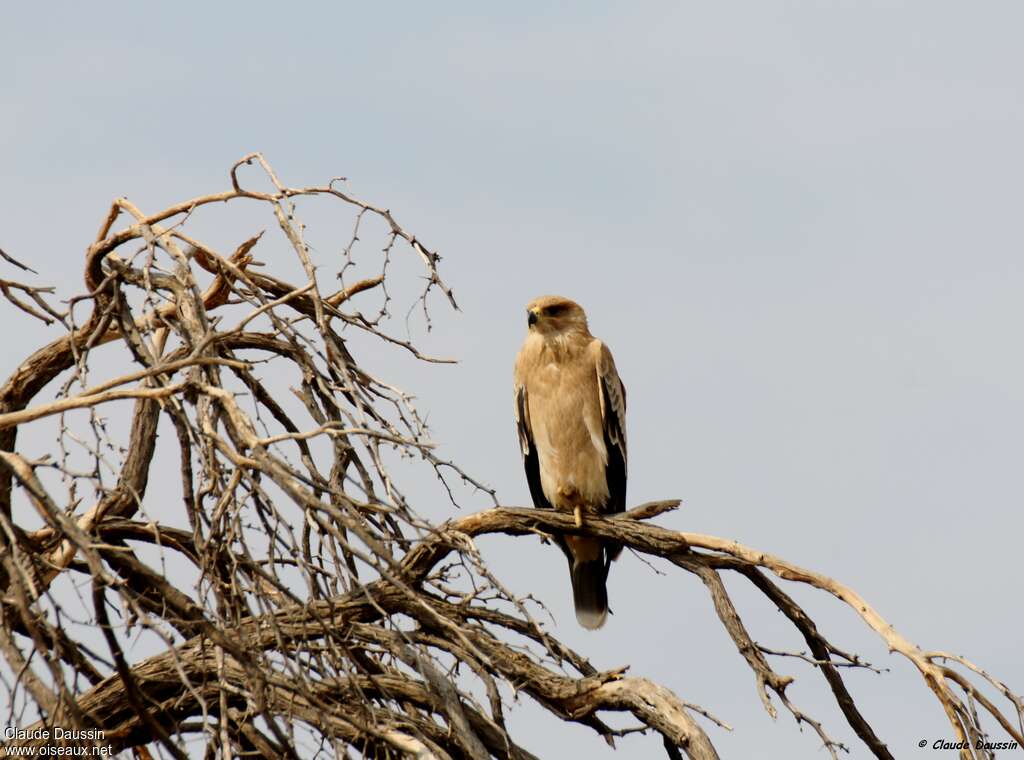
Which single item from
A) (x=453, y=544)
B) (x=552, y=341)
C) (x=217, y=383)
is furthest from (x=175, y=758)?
(x=552, y=341)

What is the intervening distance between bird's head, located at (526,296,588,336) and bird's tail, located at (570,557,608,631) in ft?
3.63

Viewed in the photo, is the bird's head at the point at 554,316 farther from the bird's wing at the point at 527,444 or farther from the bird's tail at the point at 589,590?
the bird's tail at the point at 589,590

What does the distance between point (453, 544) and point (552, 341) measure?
3.15 m

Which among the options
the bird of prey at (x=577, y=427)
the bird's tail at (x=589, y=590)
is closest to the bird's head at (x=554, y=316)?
the bird of prey at (x=577, y=427)

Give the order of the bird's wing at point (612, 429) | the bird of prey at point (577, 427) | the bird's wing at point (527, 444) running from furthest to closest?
1. the bird's wing at point (527, 444)
2. the bird's wing at point (612, 429)
3. the bird of prey at point (577, 427)

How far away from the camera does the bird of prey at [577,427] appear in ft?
22.4

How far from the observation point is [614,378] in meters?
7.04

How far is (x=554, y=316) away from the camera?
705cm

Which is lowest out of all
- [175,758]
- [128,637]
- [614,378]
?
[175,758]

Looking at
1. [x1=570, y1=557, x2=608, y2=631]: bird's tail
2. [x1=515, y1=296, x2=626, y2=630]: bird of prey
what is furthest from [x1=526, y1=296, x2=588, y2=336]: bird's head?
[x1=570, y1=557, x2=608, y2=631]: bird's tail

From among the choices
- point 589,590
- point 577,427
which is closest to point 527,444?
point 577,427

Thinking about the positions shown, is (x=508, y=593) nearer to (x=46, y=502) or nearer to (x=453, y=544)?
(x=453, y=544)

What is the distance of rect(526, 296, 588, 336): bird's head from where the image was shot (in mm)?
7000

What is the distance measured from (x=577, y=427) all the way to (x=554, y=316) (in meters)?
0.56
